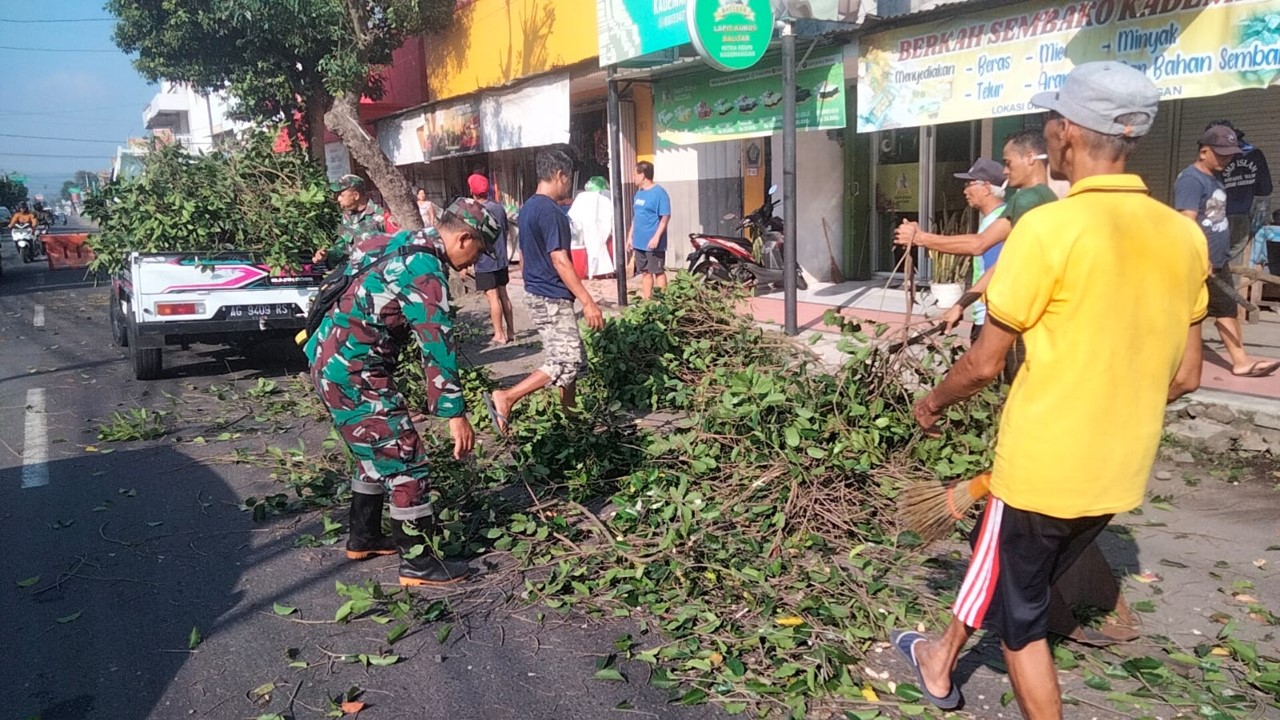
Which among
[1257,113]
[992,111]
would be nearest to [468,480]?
[992,111]

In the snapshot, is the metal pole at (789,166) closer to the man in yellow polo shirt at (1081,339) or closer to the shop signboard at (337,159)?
the man in yellow polo shirt at (1081,339)

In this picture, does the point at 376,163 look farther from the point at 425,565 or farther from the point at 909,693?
the point at 909,693

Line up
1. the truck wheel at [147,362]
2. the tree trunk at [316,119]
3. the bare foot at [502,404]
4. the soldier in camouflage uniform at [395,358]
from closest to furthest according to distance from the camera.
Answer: the soldier in camouflage uniform at [395,358] < the bare foot at [502,404] < the truck wheel at [147,362] < the tree trunk at [316,119]

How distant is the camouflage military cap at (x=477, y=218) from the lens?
4.12 m

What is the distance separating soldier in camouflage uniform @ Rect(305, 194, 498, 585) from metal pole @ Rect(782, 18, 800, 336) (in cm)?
461

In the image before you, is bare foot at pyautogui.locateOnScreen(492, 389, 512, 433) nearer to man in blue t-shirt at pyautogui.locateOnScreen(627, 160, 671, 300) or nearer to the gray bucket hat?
the gray bucket hat

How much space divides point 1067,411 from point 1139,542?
8.45 ft

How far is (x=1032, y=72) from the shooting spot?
7.60 metres

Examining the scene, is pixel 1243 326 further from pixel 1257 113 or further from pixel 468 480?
pixel 468 480

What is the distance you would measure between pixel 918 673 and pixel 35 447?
662 cm

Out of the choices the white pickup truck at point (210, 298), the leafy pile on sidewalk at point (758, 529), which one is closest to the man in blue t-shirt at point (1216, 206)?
the leafy pile on sidewalk at point (758, 529)

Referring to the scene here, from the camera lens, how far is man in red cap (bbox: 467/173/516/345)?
29.3 feet

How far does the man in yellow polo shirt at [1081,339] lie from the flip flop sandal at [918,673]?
17.8 inches

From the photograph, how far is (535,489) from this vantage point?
508cm
